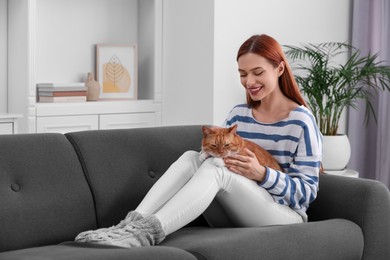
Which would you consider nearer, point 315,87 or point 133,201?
point 133,201

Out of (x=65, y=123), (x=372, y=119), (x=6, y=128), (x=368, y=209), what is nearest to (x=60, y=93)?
(x=65, y=123)

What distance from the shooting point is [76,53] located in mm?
4887

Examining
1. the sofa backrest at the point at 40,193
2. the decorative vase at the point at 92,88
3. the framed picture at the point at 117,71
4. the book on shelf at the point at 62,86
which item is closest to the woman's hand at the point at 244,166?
the sofa backrest at the point at 40,193

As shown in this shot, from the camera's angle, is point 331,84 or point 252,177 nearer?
point 252,177

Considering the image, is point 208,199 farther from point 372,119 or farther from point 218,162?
point 372,119

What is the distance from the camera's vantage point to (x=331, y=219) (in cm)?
282

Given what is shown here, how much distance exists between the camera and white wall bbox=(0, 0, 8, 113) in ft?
14.9

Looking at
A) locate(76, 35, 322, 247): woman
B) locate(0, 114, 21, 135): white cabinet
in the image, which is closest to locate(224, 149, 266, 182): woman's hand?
locate(76, 35, 322, 247): woman

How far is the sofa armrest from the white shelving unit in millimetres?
2223

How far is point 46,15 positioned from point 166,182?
2477 millimetres

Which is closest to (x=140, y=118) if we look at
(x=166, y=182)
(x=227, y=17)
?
(x=227, y=17)

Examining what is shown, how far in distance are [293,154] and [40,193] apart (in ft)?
3.20

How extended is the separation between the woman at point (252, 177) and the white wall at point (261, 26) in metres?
1.75

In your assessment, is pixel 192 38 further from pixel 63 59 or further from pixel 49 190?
pixel 49 190
